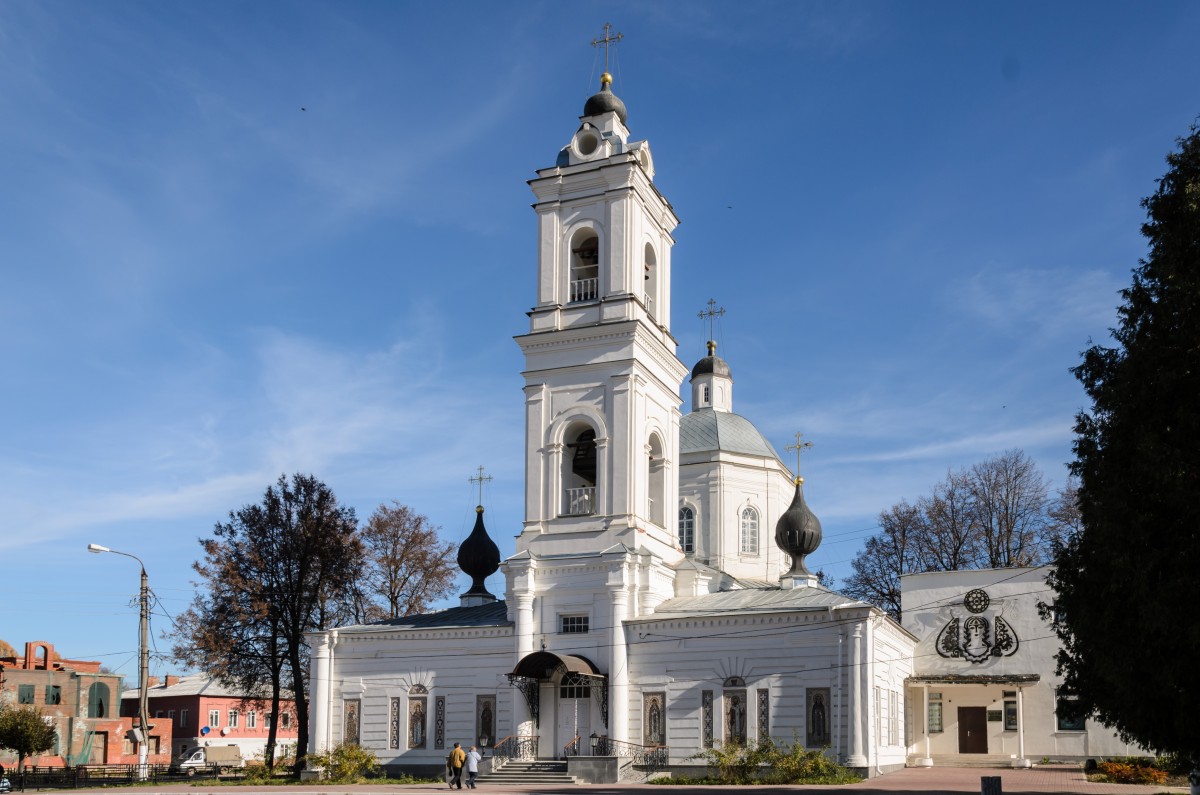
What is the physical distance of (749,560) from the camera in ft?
133

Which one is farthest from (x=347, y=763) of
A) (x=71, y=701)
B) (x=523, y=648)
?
(x=71, y=701)

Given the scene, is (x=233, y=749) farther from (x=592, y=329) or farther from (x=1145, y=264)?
(x=1145, y=264)

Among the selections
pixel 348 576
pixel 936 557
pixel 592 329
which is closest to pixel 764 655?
pixel 592 329

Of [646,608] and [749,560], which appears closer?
[646,608]

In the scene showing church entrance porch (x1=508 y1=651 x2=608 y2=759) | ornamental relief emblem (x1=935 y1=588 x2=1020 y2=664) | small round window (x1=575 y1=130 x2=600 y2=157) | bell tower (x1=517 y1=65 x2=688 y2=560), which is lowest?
church entrance porch (x1=508 y1=651 x2=608 y2=759)

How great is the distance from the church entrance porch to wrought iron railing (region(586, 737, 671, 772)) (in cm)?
46

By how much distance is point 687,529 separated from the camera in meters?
41.0

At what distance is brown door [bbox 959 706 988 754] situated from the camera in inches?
1421

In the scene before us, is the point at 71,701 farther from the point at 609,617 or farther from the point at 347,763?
the point at 609,617

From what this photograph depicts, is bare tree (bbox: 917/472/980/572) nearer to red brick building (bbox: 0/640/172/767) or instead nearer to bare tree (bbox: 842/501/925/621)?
bare tree (bbox: 842/501/925/621)

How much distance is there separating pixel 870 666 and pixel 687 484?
1394 cm

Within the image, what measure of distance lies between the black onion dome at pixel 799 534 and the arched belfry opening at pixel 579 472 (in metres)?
5.43

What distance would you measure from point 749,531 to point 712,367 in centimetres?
653

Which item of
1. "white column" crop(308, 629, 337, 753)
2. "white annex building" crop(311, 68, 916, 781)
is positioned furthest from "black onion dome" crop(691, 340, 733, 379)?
"white column" crop(308, 629, 337, 753)
